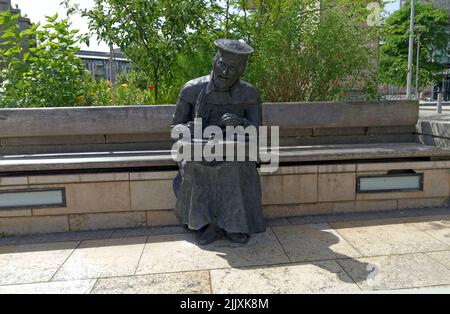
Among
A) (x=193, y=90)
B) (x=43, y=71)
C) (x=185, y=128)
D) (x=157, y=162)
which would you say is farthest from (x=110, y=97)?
(x=185, y=128)

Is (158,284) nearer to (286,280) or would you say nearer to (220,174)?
(286,280)

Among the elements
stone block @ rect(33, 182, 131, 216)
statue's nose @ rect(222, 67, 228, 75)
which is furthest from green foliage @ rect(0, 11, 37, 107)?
statue's nose @ rect(222, 67, 228, 75)

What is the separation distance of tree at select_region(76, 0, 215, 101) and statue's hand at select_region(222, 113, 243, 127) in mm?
3076

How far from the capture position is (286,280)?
112 inches

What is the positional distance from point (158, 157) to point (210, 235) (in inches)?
47.2

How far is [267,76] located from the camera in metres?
5.61

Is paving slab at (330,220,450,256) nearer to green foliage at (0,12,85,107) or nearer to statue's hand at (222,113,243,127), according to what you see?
statue's hand at (222,113,243,127)

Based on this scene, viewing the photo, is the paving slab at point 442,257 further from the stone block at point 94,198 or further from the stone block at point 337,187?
the stone block at point 94,198

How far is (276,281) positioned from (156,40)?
4.95 m

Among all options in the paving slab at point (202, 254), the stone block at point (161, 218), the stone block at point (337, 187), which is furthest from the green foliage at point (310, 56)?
the paving slab at point (202, 254)

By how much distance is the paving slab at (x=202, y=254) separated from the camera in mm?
3139

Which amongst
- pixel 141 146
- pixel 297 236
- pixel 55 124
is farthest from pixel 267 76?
pixel 55 124

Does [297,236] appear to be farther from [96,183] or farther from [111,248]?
[96,183]

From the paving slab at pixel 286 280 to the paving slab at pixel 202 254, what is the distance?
16cm
